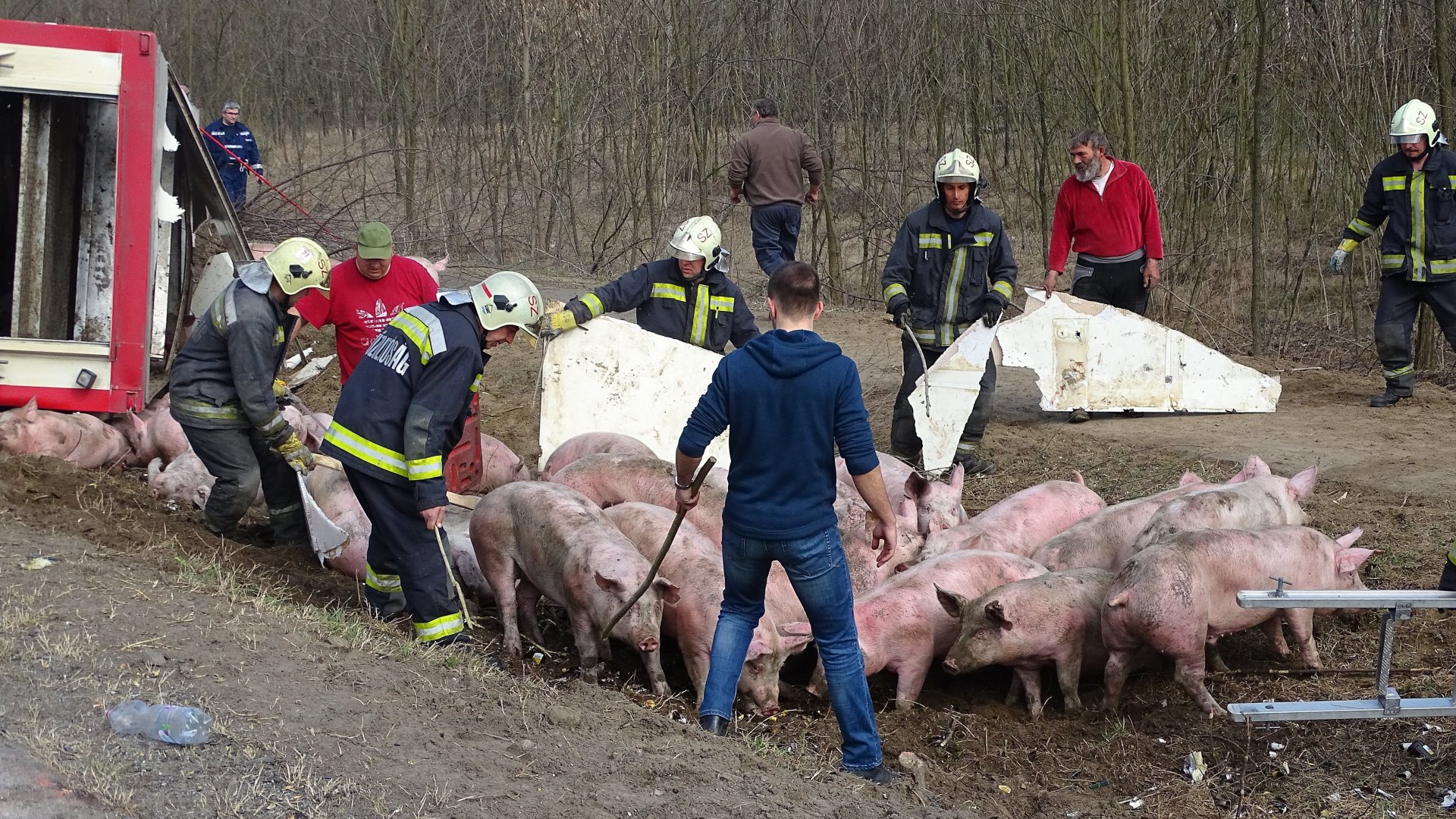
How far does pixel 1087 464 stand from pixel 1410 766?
13.6 feet

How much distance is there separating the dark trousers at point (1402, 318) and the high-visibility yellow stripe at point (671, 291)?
17.1 ft

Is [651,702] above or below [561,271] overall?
below

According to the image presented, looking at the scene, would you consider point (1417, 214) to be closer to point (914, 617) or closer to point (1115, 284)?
point (1115, 284)

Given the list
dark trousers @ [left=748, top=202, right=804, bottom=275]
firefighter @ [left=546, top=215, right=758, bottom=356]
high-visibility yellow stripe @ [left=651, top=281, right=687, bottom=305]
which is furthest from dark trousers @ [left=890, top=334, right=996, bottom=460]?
dark trousers @ [left=748, top=202, right=804, bottom=275]

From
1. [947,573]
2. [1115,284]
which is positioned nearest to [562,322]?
[947,573]

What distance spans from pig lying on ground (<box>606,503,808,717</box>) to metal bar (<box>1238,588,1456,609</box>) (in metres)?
1.82

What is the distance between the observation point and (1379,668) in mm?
4570

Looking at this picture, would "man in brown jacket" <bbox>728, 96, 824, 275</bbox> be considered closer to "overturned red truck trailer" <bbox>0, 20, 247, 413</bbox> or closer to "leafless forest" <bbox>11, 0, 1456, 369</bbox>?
"leafless forest" <bbox>11, 0, 1456, 369</bbox>

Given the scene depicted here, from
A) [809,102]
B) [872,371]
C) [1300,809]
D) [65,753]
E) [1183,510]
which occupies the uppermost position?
[809,102]

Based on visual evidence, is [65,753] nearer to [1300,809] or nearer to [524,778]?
[524,778]

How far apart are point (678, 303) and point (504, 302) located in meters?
3.00

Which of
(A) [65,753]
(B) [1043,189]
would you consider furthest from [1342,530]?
(B) [1043,189]

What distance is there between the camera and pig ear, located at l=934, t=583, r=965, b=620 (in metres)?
5.63

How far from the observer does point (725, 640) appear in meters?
4.62
